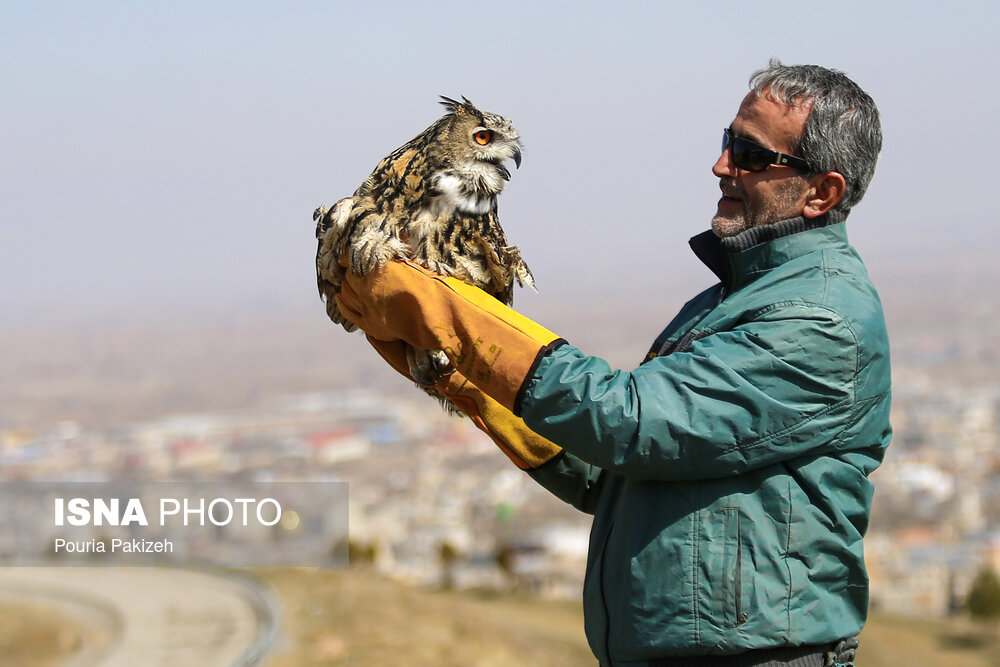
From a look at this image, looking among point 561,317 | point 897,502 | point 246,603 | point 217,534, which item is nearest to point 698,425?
point 246,603

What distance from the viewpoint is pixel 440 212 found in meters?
3.49

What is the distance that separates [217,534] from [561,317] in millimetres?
→ 84261

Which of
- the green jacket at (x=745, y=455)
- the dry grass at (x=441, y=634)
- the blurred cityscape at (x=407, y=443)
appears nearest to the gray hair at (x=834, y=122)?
the green jacket at (x=745, y=455)

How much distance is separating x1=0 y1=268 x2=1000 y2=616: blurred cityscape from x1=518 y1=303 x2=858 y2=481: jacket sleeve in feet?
86.6

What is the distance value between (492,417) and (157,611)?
16.5 metres

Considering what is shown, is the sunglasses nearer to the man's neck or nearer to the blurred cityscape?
the man's neck

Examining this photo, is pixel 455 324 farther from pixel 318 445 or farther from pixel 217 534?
pixel 318 445

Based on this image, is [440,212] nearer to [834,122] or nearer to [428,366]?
[428,366]

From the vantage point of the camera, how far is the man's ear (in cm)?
273

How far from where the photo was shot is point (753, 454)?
2.45 m

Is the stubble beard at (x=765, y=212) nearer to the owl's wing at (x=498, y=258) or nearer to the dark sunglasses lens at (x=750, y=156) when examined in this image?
the dark sunglasses lens at (x=750, y=156)

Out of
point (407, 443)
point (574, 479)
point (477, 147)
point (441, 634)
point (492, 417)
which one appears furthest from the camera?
point (407, 443)

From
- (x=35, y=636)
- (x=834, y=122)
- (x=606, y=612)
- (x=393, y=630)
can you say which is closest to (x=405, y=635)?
(x=393, y=630)

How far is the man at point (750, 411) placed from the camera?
2.43m
